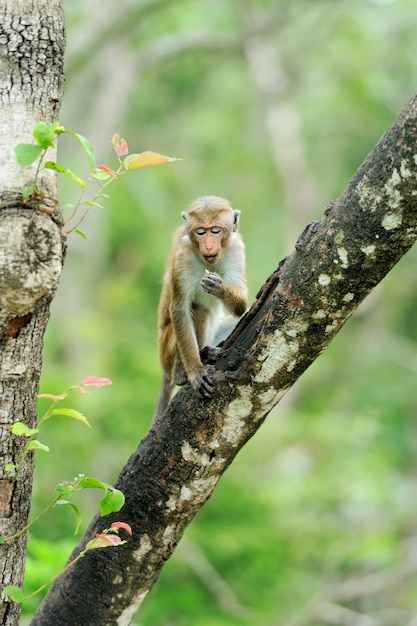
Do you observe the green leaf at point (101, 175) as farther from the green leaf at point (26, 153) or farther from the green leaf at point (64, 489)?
the green leaf at point (64, 489)

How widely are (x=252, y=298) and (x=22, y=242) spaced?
1038 centimetres

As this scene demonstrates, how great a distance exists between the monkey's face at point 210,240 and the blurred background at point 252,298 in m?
1.66

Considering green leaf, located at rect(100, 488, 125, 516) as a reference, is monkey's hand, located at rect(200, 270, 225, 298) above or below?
above

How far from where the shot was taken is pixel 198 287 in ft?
15.5

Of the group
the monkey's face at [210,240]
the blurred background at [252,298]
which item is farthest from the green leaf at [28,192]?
the blurred background at [252,298]

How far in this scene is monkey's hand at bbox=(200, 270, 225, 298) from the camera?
430 centimetres

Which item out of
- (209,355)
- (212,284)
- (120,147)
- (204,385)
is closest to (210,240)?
(212,284)

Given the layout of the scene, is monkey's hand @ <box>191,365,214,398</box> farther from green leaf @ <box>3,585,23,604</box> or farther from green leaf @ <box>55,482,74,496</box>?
green leaf @ <box>3,585,23,604</box>

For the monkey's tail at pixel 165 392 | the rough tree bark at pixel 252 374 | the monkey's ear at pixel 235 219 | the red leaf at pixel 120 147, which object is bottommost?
the rough tree bark at pixel 252 374

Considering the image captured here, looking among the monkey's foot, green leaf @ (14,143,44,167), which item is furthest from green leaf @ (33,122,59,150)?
the monkey's foot

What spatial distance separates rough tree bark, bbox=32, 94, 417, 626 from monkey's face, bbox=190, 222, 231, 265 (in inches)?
50.8

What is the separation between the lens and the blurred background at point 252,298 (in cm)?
949

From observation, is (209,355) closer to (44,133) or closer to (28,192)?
(28,192)

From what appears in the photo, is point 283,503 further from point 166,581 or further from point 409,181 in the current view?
point 409,181
